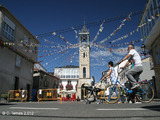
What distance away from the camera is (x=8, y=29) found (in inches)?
771

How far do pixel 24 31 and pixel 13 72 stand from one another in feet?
24.5

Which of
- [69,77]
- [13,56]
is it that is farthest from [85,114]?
[69,77]

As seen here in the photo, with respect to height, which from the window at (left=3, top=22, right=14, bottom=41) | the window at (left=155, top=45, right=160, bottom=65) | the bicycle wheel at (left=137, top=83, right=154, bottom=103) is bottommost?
the bicycle wheel at (left=137, top=83, right=154, bottom=103)

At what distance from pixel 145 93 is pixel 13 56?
A: 19.2 metres

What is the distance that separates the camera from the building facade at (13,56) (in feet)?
59.5

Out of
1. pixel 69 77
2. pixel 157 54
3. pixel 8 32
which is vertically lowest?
pixel 157 54

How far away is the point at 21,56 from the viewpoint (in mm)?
23109

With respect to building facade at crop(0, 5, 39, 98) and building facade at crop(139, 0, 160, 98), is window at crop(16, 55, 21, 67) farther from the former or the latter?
building facade at crop(139, 0, 160, 98)

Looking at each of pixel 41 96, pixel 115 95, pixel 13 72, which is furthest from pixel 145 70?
pixel 115 95

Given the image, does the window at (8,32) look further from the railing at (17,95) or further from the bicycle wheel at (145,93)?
the bicycle wheel at (145,93)

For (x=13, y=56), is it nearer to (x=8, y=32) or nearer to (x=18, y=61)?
(x=18, y=61)

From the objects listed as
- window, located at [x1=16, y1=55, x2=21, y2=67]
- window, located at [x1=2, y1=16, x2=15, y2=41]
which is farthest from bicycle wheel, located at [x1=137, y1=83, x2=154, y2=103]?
window, located at [x1=16, y1=55, x2=21, y2=67]

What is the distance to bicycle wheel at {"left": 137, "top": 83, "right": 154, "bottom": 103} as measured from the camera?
208 inches

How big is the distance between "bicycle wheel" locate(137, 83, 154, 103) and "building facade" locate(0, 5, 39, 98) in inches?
597
